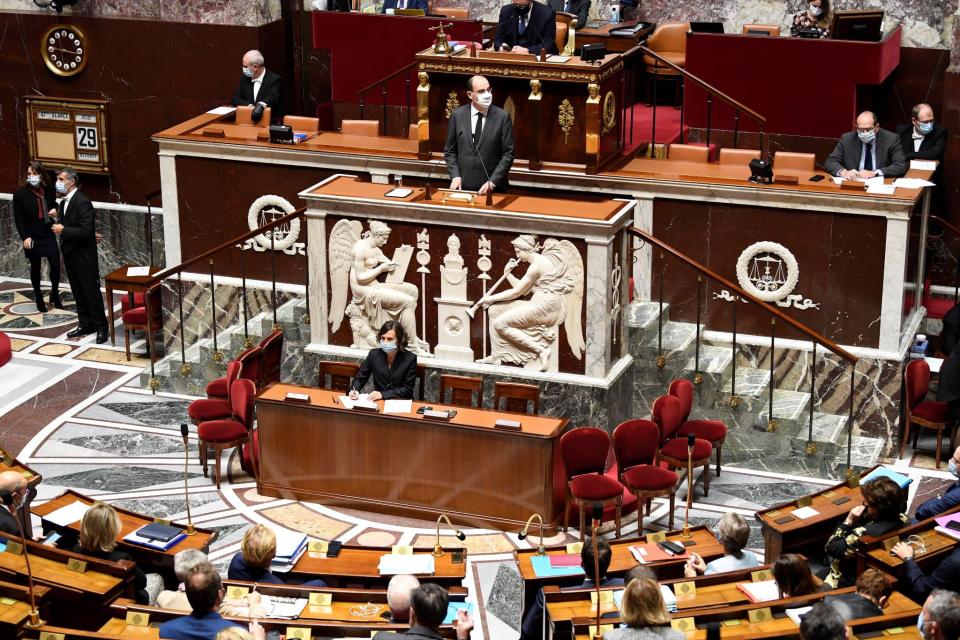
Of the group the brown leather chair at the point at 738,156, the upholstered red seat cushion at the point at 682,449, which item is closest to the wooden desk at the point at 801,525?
the upholstered red seat cushion at the point at 682,449

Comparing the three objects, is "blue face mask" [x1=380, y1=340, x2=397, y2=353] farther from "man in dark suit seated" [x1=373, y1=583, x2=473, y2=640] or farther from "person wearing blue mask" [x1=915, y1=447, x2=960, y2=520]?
"man in dark suit seated" [x1=373, y1=583, x2=473, y2=640]

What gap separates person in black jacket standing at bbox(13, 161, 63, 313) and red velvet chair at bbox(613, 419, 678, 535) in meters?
6.99

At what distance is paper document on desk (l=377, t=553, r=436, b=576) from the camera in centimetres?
846

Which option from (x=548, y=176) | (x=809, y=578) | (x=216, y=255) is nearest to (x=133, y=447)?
(x=216, y=255)

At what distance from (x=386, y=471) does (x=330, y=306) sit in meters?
1.60

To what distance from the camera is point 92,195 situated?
16641 mm

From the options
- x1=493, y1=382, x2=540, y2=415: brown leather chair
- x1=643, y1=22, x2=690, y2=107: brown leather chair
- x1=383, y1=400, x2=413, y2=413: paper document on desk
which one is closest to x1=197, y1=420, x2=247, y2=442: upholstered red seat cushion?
x1=383, y1=400, x2=413, y2=413: paper document on desk

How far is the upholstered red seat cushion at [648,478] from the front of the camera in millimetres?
10125

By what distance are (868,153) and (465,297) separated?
373 cm

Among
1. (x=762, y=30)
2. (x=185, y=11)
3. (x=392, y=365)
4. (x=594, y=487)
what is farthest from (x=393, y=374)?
(x=185, y=11)

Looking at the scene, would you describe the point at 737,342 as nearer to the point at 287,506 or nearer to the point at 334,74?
the point at 287,506

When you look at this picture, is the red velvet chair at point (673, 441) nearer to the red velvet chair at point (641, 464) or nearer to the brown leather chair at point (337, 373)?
the red velvet chair at point (641, 464)

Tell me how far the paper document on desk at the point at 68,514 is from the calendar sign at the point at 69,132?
25.3 feet

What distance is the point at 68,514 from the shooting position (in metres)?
9.26
